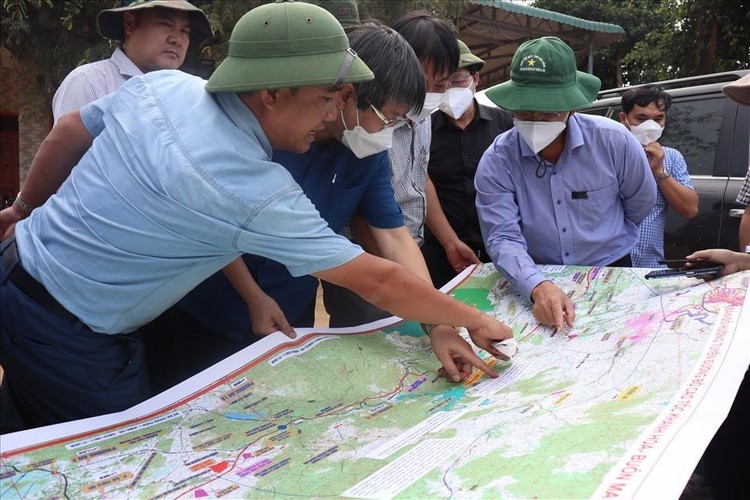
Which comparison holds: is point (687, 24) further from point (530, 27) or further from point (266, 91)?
point (266, 91)

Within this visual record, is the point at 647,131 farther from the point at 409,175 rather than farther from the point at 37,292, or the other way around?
the point at 37,292

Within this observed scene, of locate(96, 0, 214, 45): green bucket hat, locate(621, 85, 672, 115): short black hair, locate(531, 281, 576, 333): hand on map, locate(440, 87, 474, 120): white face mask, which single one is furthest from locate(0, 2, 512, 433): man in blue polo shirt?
locate(621, 85, 672, 115): short black hair

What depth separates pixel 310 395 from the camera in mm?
1672

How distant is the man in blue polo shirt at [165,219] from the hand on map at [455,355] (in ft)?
1.23

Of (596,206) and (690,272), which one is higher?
(596,206)

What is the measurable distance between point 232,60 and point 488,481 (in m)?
0.93

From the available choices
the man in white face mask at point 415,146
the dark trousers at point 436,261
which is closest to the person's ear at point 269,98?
the man in white face mask at point 415,146

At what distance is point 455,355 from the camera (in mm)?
1854

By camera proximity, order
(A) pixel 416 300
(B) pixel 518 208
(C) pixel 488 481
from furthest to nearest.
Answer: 1. (B) pixel 518 208
2. (A) pixel 416 300
3. (C) pixel 488 481

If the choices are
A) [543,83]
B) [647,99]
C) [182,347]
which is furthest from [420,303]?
[647,99]

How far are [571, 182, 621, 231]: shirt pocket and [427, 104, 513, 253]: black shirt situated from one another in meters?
0.58

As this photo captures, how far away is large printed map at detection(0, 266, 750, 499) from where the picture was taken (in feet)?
3.92

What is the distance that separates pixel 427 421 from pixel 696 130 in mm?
3506

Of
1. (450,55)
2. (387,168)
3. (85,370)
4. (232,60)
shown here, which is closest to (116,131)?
(232,60)
